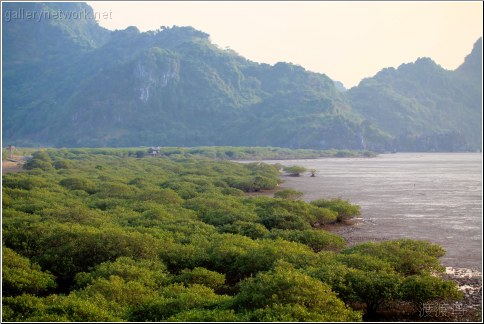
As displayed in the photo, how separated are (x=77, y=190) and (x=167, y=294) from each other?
123 feet

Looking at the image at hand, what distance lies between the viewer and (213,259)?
25578 mm

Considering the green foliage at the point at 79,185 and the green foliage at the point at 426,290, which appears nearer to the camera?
the green foliage at the point at 426,290

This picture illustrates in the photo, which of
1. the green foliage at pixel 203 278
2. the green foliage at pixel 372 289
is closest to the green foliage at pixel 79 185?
the green foliage at pixel 203 278

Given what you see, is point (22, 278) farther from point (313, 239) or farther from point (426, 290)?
point (426, 290)

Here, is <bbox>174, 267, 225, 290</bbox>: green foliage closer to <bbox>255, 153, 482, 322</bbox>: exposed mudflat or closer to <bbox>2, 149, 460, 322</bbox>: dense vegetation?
<bbox>2, 149, 460, 322</bbox>: dense vegetation

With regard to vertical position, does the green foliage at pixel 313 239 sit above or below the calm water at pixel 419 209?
above

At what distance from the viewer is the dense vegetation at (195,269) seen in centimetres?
1806

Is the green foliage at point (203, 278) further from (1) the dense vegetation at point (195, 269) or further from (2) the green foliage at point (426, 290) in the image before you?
(2) the green foliage at point (426, 290)

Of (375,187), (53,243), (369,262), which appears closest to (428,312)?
(369,262)

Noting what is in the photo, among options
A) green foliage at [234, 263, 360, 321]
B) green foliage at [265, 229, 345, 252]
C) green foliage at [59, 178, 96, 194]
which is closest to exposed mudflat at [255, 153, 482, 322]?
green foliage at [234, 263, 360, 321]

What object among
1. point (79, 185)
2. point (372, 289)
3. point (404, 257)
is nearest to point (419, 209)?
point (404, 257)

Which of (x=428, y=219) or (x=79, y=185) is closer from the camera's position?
(x=428, y=219)

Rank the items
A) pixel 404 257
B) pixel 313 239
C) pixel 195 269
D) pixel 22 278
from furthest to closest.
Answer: pixel 313 239 → pixel 404 257 → pixel 195 269 → pixel 22 278

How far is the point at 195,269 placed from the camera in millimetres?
23531
